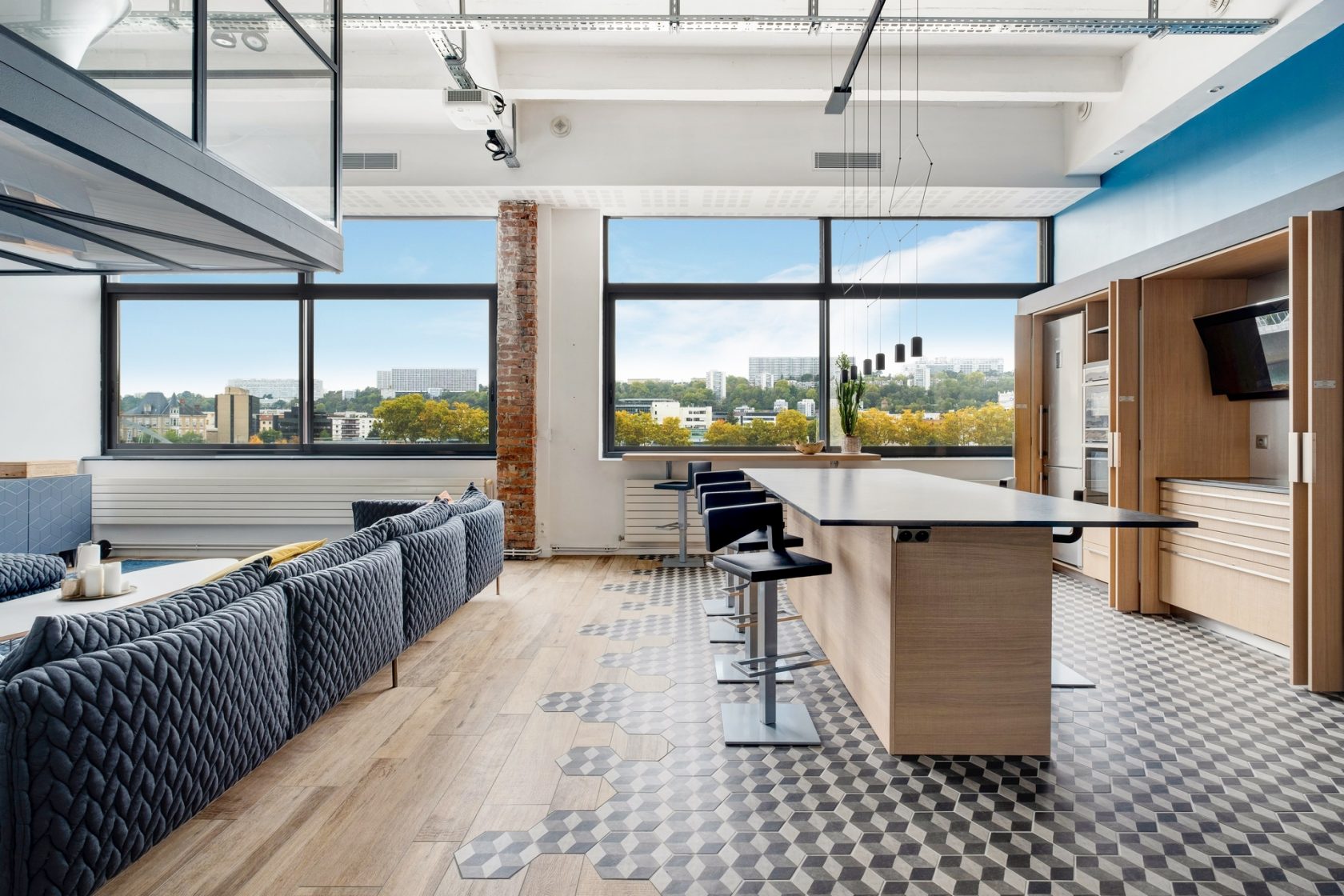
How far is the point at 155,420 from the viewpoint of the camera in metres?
6.86

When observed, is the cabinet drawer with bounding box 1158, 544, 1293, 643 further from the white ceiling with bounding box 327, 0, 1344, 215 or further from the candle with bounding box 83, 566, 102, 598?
the candle with bounding box 83, 566, 102, 598

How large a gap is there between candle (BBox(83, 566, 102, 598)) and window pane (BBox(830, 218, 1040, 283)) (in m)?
6.15

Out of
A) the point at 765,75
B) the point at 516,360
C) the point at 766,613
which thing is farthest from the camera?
the point at 516,360

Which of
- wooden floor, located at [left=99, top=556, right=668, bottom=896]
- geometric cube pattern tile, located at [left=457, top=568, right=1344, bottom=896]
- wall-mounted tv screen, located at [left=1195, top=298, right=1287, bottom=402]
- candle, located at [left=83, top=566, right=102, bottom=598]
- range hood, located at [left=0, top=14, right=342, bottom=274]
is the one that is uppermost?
range hood, located at [left=0, top=14, right=342, bottom=274]

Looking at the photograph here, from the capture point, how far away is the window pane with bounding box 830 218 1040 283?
263 inches

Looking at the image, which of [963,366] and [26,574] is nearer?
[26,574]

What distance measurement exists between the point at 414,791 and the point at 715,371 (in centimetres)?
513

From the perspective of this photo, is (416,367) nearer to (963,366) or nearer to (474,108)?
(474,108)

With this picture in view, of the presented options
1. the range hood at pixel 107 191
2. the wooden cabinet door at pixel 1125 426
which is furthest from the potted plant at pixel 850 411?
the range hood at pixel 107 191

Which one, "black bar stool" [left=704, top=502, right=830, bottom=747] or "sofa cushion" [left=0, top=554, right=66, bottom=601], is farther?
"sofa cushion" [left=0, top=554, right=66, bottom=601]

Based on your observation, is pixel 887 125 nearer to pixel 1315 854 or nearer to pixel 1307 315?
pixel 1307 315

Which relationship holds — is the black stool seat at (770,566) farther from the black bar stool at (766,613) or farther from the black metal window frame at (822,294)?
the black metal window frame at (822,294)

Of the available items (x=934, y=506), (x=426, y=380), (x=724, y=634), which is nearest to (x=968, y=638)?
(x=934, y=506)

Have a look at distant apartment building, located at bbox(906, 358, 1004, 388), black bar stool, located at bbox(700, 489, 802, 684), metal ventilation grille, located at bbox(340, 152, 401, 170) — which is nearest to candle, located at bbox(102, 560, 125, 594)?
black bar stool, located at bbox(700, 489, 802, 684)
